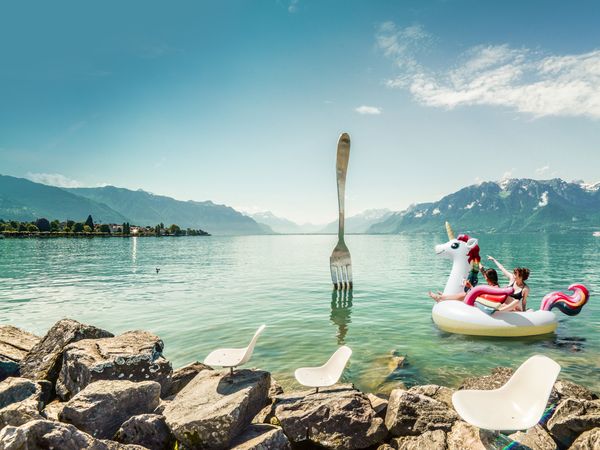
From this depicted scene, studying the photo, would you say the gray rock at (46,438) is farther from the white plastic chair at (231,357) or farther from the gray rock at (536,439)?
the gray rock at (536,439)

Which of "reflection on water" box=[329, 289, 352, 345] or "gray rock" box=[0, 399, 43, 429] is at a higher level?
"gray rock" box=[0, 399, 43, 429]

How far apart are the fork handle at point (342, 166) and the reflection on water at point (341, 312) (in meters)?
3.97

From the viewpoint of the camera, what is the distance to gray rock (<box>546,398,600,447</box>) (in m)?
6.70

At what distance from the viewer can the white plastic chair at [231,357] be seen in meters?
7.56

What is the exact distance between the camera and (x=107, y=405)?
6.47m

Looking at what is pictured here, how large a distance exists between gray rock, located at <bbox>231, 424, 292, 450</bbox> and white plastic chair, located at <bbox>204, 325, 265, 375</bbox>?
1332mm

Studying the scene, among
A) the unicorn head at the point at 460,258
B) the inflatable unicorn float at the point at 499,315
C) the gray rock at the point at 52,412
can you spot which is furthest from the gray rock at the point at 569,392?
the gray rock at the point at 52,412

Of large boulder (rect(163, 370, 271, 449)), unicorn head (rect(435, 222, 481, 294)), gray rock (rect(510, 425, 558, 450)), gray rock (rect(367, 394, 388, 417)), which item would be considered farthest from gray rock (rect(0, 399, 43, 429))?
unicorn head (rect(435, 222, 481, 294))

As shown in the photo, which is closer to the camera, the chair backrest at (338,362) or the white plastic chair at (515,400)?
the white plastic chair at (515,400)

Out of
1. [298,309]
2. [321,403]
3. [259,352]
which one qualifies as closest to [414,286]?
[298,309]

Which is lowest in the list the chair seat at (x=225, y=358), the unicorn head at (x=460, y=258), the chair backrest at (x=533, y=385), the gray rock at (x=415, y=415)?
the gray rock at (x=415, y=415)

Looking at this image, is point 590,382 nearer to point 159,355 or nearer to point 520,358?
point 520,358

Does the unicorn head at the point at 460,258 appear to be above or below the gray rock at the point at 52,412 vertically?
above

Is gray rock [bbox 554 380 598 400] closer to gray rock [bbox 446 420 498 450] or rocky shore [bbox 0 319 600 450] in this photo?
rocky shore [bbox 0 319 600 450]
